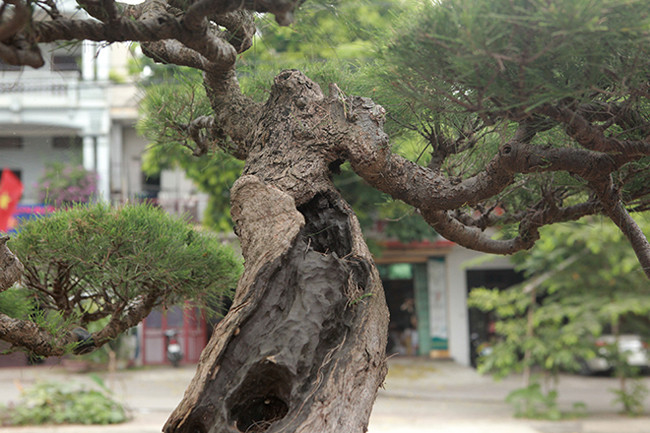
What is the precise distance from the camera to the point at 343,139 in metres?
1.71

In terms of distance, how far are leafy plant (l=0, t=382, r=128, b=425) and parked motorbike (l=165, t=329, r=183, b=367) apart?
3.89 metres

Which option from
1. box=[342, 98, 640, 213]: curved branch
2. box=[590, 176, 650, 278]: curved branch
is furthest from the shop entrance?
box=[342, 98, 640, 213]: curved branch

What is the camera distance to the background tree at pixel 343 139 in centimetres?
128

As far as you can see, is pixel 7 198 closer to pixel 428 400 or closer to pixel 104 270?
pixel 428 400

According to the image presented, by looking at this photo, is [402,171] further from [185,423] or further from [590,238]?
[590,238]

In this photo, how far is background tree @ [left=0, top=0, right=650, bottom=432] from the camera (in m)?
1.28

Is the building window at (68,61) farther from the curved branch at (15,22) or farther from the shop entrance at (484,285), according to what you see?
the shop entrance at (484,285)

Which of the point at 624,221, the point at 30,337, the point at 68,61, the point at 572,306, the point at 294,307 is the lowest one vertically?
the point at 572,306

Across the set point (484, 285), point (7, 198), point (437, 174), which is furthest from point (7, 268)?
point (484, 285)

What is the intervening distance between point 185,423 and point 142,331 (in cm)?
999

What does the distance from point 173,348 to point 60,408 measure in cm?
426

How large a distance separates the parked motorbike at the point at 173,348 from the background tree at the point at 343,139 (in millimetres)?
8982

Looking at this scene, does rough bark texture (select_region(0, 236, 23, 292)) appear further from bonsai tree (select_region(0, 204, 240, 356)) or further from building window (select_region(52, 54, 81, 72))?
building window (select_region(52, 54, 81, 72))

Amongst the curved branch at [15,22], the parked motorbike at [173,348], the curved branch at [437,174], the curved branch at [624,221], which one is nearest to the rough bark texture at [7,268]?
the curved branch at [15,22]
